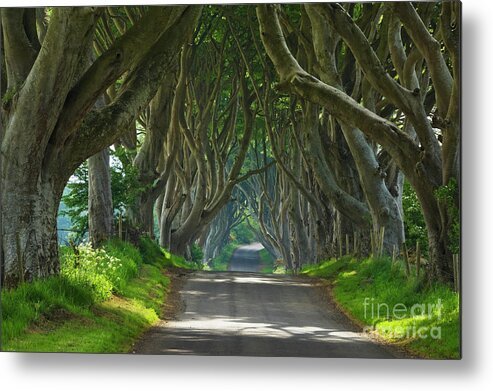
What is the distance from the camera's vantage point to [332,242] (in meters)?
19.0

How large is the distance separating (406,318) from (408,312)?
0.25 feet

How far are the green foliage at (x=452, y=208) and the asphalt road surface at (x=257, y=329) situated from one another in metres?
1.31

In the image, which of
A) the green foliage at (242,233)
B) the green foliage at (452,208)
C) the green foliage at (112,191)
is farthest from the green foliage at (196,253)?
the green foliage at (452,208)

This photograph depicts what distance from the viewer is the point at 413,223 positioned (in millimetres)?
13680

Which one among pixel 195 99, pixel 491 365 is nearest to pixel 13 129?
pixel 491 365

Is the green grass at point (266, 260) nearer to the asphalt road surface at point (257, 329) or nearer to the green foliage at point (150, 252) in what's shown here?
the green foliage at point (150, 252)

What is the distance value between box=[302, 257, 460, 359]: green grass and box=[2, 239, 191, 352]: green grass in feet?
7.31

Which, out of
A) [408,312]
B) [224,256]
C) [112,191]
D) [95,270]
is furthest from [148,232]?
[408,312]

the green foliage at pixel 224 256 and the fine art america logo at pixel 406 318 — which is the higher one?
the green foliage at pixel 224 256

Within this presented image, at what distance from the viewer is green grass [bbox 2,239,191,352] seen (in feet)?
30.6

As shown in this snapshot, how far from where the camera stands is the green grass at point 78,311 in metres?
9.32

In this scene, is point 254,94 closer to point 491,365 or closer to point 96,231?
point 96,231

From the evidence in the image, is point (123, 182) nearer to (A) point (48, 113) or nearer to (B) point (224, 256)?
(B) point (224, 256)

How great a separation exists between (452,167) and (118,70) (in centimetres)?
358
